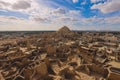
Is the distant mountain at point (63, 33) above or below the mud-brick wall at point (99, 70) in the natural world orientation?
above

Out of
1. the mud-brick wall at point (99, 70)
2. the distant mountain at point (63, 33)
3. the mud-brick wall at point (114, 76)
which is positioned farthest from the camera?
the distant mountain at point (63, 33)

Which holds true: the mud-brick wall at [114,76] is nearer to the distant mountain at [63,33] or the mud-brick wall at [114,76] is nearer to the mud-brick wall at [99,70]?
the mud-brick wall at [99,70]

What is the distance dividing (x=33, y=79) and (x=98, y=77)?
7832 millimetres

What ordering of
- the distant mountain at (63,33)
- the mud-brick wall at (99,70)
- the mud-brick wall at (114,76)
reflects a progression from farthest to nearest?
the distant mountain at (63,33)
the mud-brick wall at (99,70)
the mud-brick wall at (114,76)

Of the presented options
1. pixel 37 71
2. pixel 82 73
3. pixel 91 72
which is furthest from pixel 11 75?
pixel 91 72

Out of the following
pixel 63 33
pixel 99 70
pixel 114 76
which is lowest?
pixel 99 70

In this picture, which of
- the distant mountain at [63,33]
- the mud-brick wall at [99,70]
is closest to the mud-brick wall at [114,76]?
the mud-brick wall at [99,70]

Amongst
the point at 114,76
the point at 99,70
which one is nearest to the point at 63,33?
the point at 99,70

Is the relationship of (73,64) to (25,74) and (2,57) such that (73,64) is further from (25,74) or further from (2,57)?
(2,57)

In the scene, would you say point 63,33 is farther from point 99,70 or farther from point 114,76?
point 114,76

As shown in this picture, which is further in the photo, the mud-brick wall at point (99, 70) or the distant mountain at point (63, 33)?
the distant mountain at point (63, 33)

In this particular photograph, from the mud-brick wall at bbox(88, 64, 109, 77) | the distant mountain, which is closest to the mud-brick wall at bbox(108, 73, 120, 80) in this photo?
the mud-brick wall at bbox(88, 64, 109, 77)

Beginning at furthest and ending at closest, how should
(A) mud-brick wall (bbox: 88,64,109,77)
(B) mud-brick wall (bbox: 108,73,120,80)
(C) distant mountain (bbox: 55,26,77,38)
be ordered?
(C) distant mountain (bbox: 55,26,77,38)
(A) mud-brick wall (bbox: 88,64,109,77)
(B) mud-brick wall (bbox: 108,73,120,80)

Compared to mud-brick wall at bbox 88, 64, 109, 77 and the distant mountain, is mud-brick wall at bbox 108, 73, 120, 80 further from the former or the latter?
the distant mountain
